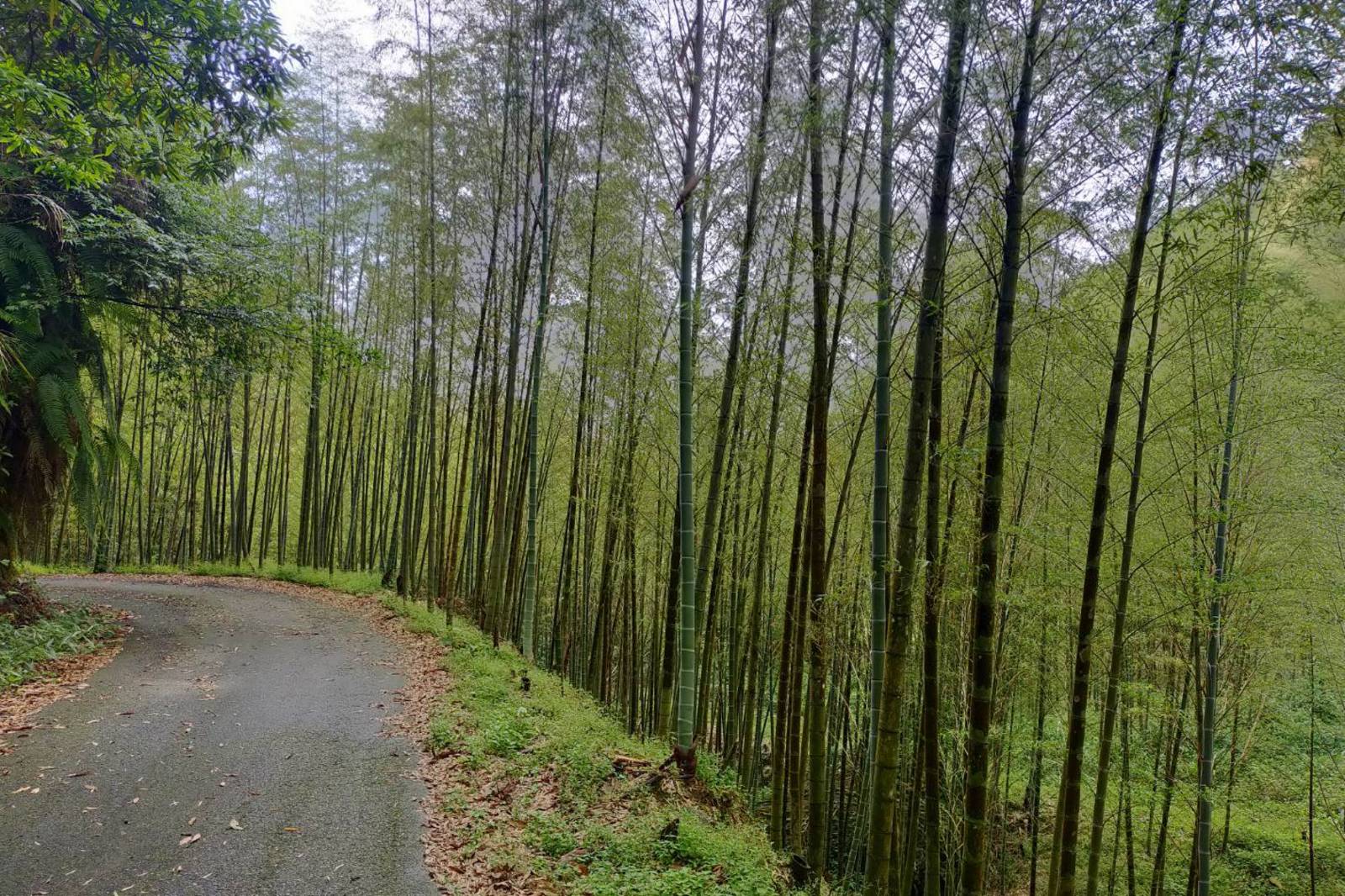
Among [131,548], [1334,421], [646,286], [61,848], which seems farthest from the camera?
[131,548]

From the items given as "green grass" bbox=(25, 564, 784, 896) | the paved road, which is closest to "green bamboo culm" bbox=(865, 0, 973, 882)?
"green grass" bbox=(25, 564, 784, 896)

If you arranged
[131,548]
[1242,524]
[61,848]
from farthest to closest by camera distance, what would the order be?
[131,548]
[1242,524]
[61,848]

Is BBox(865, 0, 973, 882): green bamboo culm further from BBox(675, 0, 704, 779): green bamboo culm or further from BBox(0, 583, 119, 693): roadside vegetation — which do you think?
BBox(0, 583, 119, 693): roadside vegetation

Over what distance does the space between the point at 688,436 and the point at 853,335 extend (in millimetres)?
2358

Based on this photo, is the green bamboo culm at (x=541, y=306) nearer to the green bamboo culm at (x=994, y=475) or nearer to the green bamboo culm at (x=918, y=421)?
the green bamboo culm at (x=918, y=421)

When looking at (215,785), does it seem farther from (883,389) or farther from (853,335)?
(853,335)

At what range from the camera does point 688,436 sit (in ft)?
13.2

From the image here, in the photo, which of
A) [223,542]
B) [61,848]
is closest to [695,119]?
[61,848]

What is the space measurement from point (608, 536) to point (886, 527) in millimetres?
5847

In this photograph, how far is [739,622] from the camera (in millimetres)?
8703

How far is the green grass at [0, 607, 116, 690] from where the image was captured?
209 inches

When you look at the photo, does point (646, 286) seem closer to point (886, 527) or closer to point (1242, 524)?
point (886, 527)

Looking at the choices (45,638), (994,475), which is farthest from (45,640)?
(994,475)

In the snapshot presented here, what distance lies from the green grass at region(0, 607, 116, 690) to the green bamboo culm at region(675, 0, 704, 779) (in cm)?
529
